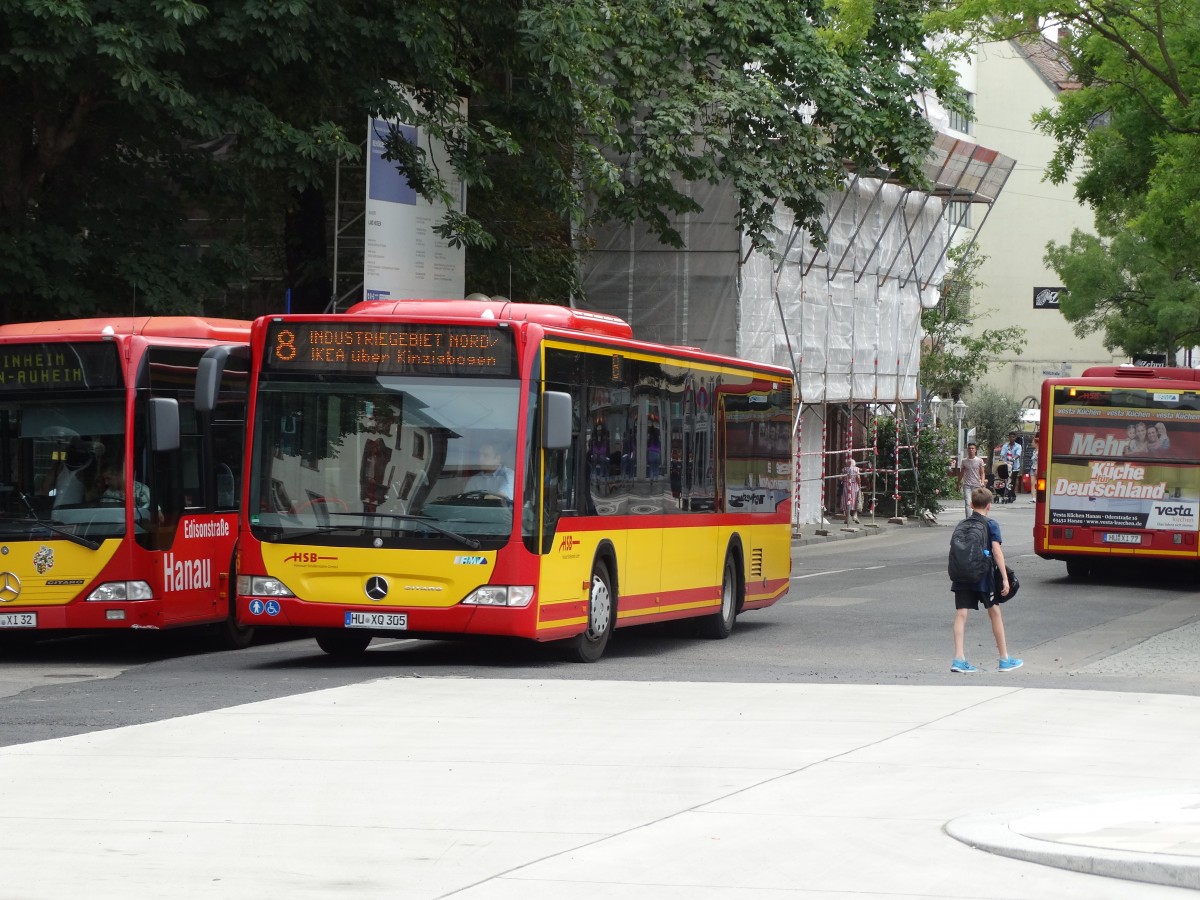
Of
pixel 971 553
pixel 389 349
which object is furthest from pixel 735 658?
pixel 389 349

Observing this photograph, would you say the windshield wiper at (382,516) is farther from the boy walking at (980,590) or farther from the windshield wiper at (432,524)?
the boy walking at (980,590)

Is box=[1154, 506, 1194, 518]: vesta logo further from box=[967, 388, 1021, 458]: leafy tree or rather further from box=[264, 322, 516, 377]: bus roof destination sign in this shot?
box=[967, 388, 1021, 458]: leafy tree

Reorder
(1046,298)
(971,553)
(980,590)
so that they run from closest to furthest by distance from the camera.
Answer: (971,553) < (980,590) < (1046,298)

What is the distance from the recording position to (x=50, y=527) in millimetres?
15953

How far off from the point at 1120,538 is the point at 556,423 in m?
14.7

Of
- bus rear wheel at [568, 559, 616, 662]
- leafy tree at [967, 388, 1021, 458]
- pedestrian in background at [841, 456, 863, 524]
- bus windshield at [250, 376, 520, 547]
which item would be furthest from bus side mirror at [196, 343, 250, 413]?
leafy tree at [967, 388, 1021, 458]

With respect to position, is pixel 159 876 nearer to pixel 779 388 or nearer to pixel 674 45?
pixel 779 388

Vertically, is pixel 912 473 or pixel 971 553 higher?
pixel 912 473

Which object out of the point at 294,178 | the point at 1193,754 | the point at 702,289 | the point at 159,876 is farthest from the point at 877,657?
the point at 702,289

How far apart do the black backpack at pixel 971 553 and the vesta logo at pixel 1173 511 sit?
39.3 ft

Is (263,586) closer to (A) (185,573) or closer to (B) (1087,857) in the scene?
(A) (185,573)

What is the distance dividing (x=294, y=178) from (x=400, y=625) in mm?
9062

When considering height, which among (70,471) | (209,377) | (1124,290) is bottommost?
(70,471)

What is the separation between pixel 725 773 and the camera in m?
9.73
